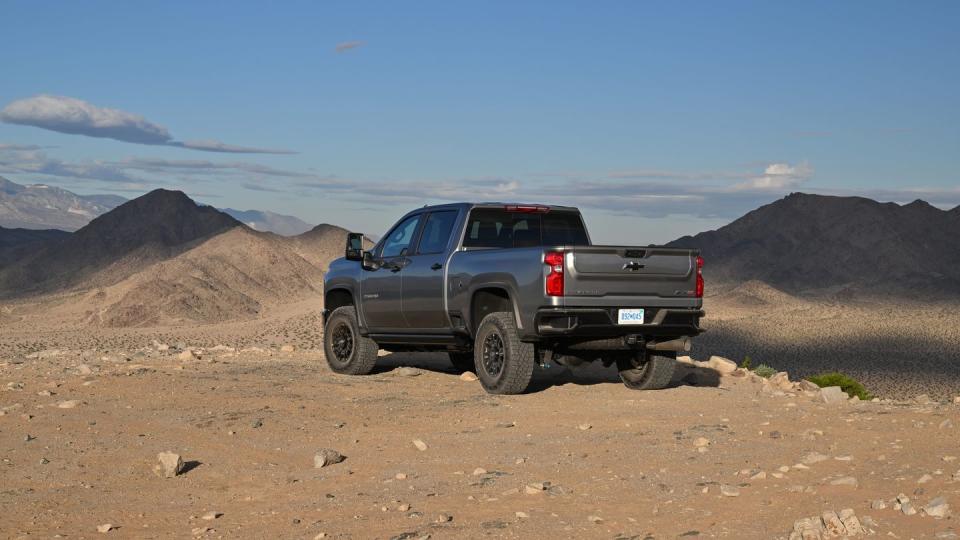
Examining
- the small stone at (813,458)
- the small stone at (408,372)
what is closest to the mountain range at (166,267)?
the small stone at (408,372)

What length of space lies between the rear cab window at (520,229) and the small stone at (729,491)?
5.94 meters

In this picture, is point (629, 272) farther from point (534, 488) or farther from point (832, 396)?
point (534, 488)

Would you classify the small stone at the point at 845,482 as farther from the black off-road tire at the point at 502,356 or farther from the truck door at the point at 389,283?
the truck door at the point at 389,283

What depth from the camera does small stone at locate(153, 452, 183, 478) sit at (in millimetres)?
9047

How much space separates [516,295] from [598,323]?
92 cm

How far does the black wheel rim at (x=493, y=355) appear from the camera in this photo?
41.6 feet

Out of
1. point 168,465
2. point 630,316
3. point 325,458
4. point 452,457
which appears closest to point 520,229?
point 630,316

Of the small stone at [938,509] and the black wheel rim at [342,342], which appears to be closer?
the small stone at [938,509]

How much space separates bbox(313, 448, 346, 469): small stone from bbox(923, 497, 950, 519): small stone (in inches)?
182

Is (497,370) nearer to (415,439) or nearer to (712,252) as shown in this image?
(415,439)

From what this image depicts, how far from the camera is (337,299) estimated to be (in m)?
15.9

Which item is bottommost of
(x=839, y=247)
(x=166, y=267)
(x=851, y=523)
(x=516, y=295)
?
(x=166, y=267)

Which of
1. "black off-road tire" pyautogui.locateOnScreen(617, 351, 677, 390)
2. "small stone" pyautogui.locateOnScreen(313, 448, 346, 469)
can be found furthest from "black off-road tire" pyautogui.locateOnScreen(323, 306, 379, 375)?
"small stone" pyautogui.locateOnScreen(313, 448, 346, 469)

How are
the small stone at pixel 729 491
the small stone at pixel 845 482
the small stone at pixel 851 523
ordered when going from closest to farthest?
the small stone at pixel 851 523
the small stone at pixel 729 491
the small stone at pixel 845 482
